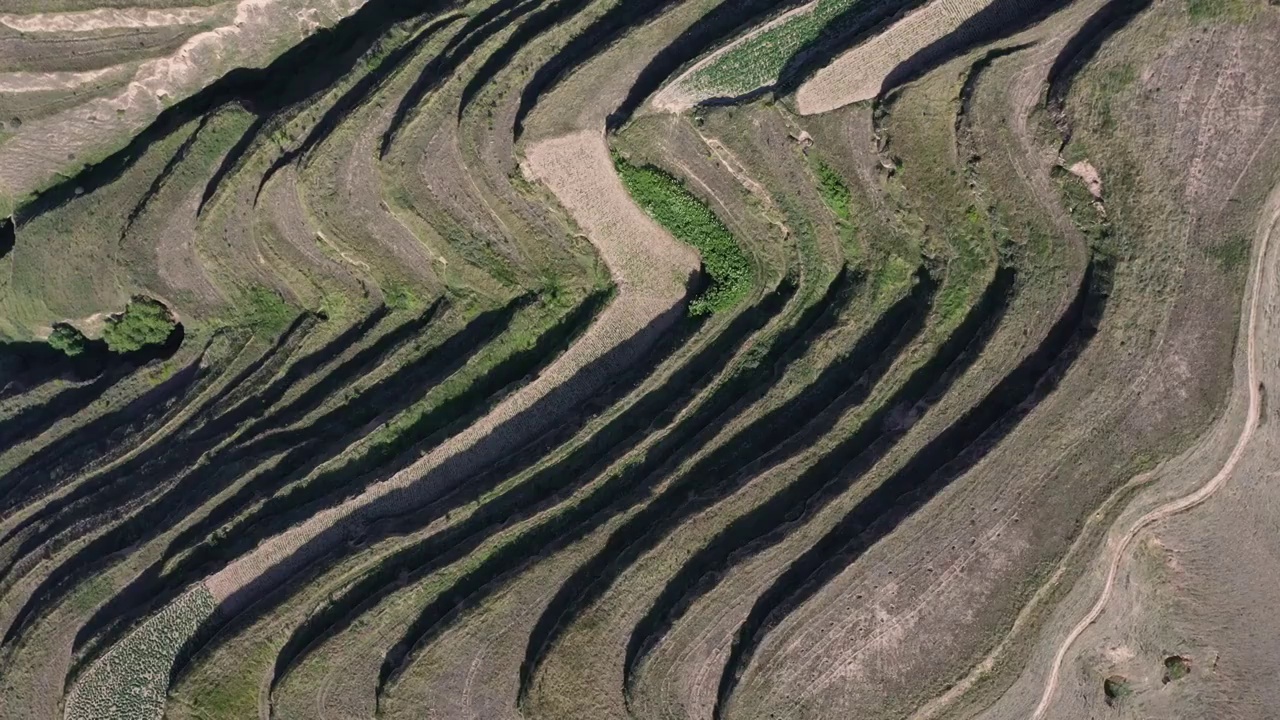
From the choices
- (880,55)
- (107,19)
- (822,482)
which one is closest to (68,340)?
(107,19)

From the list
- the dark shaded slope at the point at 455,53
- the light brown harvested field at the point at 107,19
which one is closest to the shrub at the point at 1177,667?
the dark shaded slope at the point at 455,53

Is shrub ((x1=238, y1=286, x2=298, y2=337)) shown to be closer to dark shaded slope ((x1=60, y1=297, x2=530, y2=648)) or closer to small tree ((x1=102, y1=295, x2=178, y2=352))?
dark shaded slope ((x1=60, y1=297, x2=530, y2=648))

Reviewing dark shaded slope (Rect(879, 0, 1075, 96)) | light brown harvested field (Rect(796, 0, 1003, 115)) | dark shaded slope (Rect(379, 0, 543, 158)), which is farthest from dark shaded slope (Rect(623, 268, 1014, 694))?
dark shaded slope (Rect(379, 0, 543, 158))

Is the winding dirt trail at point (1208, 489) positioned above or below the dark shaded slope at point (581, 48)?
below

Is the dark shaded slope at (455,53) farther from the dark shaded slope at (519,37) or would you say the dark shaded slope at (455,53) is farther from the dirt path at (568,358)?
the dirt path at (568,358)

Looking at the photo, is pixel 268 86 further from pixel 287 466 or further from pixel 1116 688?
pixel 1116 688

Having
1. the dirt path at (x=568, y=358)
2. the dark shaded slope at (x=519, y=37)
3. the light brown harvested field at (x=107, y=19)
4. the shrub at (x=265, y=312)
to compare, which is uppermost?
the light brown harvested field at (x=107, y=19)
